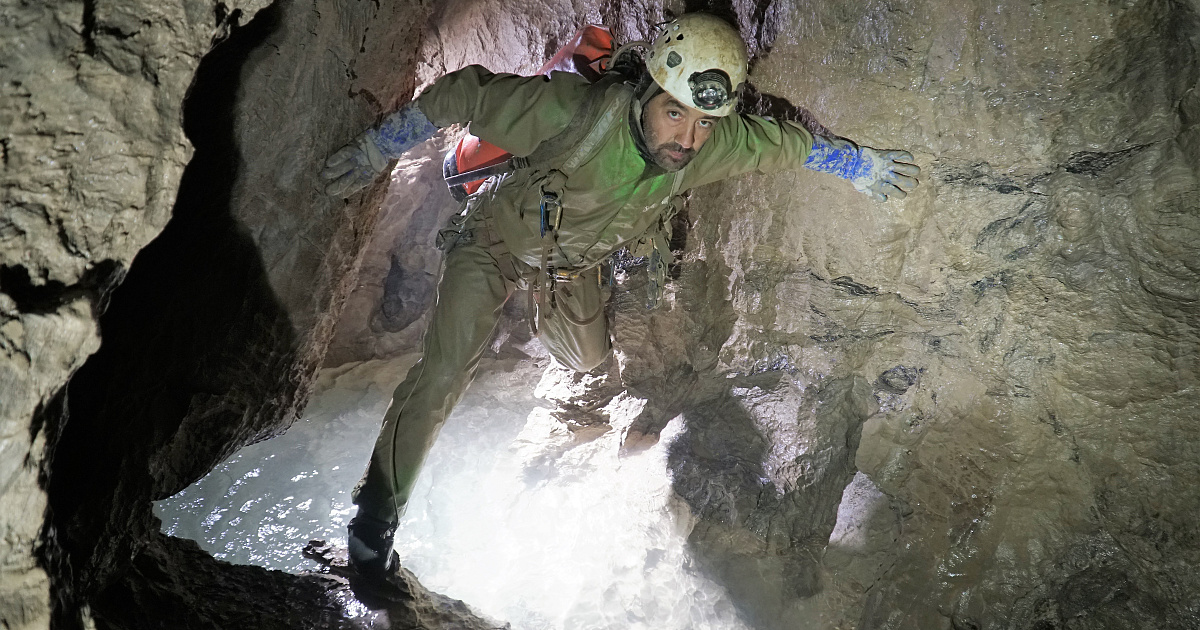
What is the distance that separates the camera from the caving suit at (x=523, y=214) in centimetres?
280

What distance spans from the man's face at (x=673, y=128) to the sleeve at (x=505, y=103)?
1.10ft

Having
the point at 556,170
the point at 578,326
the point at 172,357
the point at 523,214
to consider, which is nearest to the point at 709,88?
the point at 556,170

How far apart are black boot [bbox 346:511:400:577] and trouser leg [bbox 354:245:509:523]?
42mm

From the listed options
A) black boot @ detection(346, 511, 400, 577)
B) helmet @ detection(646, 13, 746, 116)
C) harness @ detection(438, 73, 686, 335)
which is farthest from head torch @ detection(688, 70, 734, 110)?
black boot @ detection(346, 511, 400, 577)

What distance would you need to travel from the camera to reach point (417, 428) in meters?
3.17

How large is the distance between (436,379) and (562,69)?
186 cm

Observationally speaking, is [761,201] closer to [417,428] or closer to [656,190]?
[656,190]

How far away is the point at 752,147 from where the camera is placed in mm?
2871

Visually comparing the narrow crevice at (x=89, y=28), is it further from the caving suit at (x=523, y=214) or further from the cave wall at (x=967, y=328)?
the cave wall at (x=967, y=328)

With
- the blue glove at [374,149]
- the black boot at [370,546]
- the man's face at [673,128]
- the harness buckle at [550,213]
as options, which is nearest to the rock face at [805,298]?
the blue glove at [374,149]

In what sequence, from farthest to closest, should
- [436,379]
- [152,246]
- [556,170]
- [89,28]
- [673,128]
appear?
[436,379], [556,170], [673,128], [152,246], [89,28]

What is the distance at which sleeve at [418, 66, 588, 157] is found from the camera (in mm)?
2727

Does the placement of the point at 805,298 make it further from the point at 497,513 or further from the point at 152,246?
the point at 152,246

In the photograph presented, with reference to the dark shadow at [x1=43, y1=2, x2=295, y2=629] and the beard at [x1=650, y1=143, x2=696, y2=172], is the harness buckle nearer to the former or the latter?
the beard at [x1=650, y1=143, x2=696, y2=172]
